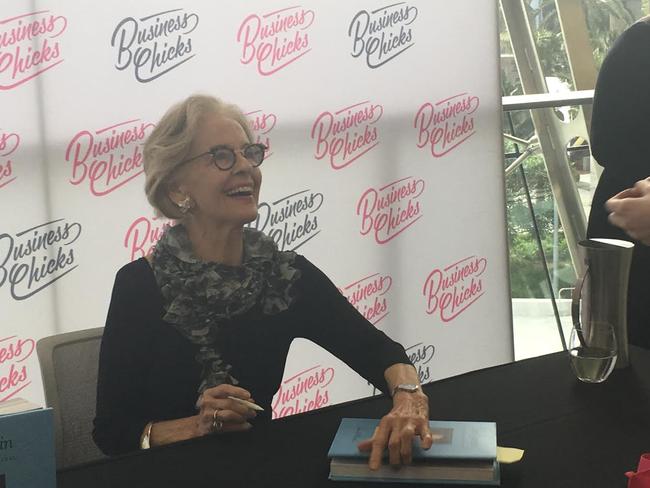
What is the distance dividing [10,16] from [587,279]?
190 cm

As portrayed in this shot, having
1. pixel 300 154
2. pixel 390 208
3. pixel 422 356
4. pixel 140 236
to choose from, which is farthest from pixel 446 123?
pixel 140 236

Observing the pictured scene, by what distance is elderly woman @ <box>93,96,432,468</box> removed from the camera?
71.3 inches

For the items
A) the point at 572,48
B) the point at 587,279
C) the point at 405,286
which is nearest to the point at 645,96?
the point at 587,279

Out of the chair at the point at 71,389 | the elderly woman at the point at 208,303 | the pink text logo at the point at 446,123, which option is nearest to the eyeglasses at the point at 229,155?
the elderly woman at the point at 208,303

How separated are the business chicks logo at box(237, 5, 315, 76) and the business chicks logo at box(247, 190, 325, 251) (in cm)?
46

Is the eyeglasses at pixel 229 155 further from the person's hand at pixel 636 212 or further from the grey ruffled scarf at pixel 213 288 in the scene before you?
the person's hand at pixel 636 212

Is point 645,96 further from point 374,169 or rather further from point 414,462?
point 414,462

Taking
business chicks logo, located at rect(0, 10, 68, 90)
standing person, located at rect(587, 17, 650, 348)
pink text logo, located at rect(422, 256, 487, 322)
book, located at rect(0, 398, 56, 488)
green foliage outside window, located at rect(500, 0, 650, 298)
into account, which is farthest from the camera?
green foliage outside window, located at rect(500, 0, 650, 298)

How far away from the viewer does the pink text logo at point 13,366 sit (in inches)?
103

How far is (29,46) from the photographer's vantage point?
2.57m

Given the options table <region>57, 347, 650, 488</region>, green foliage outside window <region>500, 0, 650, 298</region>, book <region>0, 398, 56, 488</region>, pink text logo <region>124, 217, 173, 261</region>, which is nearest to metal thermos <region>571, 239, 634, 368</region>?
table <region>57, 347, 650, 488</region>

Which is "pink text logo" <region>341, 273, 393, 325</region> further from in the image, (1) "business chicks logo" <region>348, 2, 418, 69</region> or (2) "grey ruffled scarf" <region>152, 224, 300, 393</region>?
(2) "grey ruffled scarf" <region>152, 224, 300, 393</region>

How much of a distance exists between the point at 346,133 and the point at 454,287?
758 millimetres

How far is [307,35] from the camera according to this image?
9.73 feet
